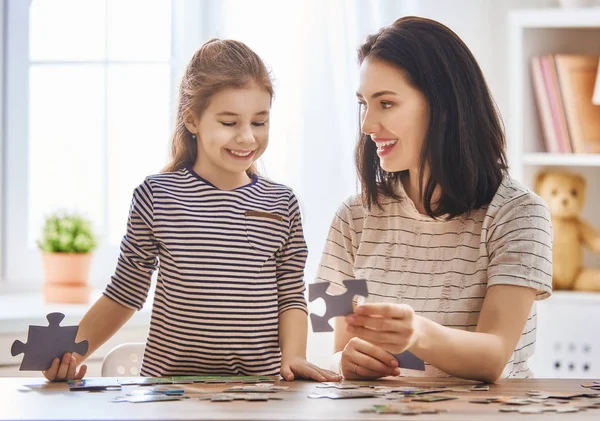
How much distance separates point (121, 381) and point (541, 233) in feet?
2.68

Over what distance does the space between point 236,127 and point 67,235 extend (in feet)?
4.71

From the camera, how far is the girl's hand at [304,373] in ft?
4.86

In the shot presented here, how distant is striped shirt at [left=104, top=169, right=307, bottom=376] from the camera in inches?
63.2

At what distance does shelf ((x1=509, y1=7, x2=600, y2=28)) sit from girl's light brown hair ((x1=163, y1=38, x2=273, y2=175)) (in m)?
1.29

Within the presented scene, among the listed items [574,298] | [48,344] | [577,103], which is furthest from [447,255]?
[577,103]

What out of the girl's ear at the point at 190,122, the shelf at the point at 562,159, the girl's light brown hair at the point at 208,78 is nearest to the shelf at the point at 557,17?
the shelf at the point at 562,159

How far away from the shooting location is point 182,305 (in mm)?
1611

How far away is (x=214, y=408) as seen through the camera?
3.87ft

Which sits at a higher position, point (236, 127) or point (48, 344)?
point (236, 127)

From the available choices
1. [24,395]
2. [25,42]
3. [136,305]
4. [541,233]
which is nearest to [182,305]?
[136,305]

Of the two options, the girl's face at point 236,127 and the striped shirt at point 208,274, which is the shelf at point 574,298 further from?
the girl's face at point 236,127

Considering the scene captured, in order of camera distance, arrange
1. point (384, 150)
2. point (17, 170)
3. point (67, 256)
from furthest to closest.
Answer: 1. point (17, 170)
2. point (67, 256)
3. point (384, 150)

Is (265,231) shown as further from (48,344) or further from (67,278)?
(67,278)

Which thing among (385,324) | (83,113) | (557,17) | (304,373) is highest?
(557,17)
